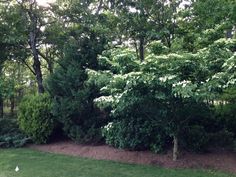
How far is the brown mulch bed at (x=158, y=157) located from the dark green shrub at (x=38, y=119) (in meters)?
0.71

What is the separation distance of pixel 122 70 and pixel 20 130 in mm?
4972

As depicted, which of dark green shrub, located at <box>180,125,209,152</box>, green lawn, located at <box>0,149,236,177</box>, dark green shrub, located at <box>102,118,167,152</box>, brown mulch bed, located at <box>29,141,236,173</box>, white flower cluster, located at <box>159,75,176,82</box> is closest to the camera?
white flower cluster, located at <box>159,75,176,82</box>

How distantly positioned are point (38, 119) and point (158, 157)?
3734 mm

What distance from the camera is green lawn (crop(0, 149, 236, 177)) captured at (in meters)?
6.83

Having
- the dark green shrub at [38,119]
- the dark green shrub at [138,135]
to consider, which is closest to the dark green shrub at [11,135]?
the dark green shrub at [38,119]

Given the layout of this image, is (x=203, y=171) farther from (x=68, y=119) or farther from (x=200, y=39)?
(x=68, y=119)

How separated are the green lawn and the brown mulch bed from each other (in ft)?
1.09

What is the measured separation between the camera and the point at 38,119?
9680mm

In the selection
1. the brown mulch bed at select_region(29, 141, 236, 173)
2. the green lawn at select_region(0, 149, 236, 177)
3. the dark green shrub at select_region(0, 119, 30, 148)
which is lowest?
the green lawn at select_region(0, 149, 236, 177)

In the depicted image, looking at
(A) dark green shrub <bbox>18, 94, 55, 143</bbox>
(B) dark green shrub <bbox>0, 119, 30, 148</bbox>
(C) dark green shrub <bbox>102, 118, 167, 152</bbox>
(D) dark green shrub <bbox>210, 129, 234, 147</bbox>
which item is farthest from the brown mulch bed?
(B) dark green shrub <bbox>0, 119, 30, 148</bbox>

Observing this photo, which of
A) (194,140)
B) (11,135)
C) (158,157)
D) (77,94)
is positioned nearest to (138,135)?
(158,157)

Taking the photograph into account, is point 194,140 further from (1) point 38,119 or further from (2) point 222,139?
(1) point 38,119

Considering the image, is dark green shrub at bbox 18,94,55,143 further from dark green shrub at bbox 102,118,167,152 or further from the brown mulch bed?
dark green shrub at bbox 102,118,167,152

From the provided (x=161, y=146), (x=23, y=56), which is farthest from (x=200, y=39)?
(x=23, y=56)
